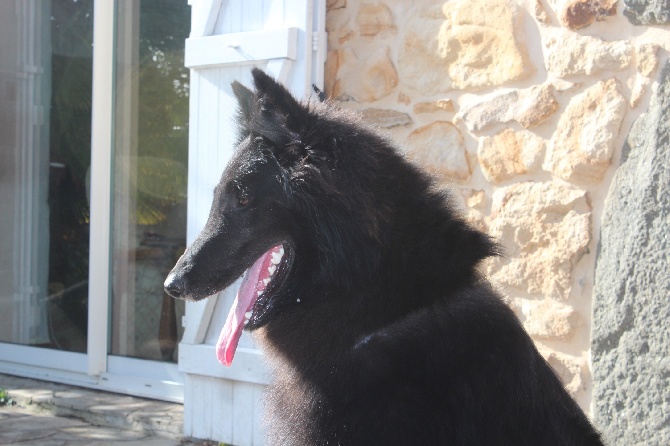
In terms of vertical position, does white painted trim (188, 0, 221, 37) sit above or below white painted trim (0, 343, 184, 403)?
above

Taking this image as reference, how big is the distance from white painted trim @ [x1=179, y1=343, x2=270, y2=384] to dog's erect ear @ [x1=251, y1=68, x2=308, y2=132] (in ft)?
6.02

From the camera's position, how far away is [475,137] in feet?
11.7

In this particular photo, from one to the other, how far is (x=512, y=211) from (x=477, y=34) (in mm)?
819

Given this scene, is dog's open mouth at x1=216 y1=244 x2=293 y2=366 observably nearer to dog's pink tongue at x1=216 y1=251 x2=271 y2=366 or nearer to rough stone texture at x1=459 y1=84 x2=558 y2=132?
dog's pink tongue at x1=216 y1=251 x2=271 y2=366

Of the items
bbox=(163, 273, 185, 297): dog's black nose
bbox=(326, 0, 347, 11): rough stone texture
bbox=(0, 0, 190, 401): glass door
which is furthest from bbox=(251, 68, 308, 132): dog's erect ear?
bbox=(0, 0, 190, 401): glass door

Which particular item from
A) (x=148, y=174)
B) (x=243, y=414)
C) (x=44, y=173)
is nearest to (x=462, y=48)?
(x=243, y=414)

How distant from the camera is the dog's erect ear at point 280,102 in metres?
2.20

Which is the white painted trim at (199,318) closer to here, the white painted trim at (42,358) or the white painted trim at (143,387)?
the white painted trim at (143,387)

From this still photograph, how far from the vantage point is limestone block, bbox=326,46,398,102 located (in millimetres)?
3801

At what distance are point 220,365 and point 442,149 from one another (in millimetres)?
1581

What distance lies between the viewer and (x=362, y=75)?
3.86 metres

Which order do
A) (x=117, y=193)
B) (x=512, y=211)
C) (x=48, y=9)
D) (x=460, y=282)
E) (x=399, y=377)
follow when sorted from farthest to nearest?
(x=48, y=9) < (x=117, y=193) < (x=512, y=211) < (x=460, y=282) < (x=399, y=377)

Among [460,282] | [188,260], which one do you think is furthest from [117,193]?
[460,282]

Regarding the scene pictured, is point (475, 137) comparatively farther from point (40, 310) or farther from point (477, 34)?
point (40, 310)
